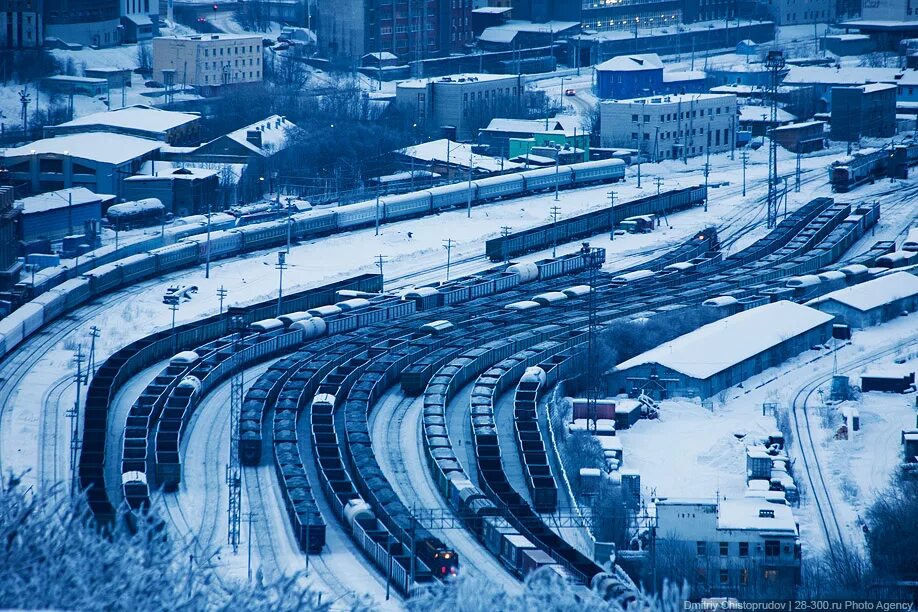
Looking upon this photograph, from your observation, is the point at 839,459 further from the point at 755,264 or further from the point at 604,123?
the point at 604,123

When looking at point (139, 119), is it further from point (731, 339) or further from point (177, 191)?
point (731, 339)

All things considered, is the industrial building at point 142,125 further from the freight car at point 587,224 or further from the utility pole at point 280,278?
the freight car at point 587,224

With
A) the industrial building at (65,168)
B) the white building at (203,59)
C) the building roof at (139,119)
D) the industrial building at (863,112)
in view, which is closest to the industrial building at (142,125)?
the building roof at (139,119)

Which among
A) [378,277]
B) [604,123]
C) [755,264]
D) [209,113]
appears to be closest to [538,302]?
[378,277]

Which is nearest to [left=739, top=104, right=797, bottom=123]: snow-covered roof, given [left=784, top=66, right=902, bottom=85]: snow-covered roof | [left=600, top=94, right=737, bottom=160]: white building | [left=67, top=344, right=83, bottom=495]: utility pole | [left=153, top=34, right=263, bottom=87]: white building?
[left=600, top=94, right=737, bottom=160]: white building

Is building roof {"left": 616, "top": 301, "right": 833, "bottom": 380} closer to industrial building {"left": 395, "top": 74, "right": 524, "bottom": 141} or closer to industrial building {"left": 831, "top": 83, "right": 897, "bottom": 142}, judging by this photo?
industrial building {"left": 831, "top": 83, "right": 897, "bottom": 142}

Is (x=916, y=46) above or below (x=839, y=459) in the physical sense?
above
